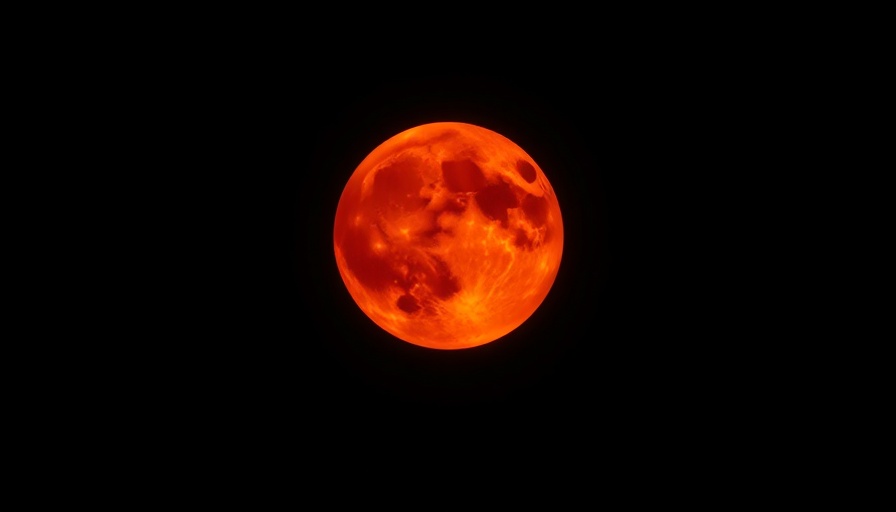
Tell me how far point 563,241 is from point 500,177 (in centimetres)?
81

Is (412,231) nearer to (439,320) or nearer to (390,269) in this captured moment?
(390,269)

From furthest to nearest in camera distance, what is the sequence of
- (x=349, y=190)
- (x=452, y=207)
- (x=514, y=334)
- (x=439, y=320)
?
(x=514, y=334) → (x=349, y=190) → (x=439, y=320) → (x=452, y=207)

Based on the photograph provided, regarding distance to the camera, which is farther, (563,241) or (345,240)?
(563,241)

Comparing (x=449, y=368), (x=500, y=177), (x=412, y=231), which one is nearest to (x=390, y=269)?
(x=412, y=231)

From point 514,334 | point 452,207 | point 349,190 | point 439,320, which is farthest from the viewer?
point 514,334

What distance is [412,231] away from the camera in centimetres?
304

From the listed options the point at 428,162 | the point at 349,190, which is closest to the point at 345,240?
the point at 349,190

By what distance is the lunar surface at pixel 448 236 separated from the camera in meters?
3.04

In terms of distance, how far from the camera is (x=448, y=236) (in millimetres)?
3006

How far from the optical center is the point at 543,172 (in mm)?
3645

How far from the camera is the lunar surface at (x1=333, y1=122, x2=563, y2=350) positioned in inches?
120

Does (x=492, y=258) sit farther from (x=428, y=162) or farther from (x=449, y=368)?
(x=449, y=368)

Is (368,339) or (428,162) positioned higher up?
(428,162)

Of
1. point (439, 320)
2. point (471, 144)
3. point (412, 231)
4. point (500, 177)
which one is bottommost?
point (439, 320)
